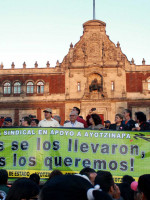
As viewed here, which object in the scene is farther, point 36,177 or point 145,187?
point 36,177

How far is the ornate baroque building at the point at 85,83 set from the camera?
30.6 m

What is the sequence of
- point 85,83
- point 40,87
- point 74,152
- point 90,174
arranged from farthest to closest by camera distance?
point 40,87 → point 85,83 → point 74,152 → point 90,174

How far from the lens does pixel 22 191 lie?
275 cm

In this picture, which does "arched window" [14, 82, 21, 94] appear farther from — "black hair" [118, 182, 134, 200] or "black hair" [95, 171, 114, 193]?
"black hair" [95, 171, 114, 193]

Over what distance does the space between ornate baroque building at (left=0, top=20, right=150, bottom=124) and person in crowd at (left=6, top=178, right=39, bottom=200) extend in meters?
27.6

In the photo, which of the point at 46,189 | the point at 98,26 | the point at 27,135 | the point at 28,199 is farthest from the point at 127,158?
the point at 98,26

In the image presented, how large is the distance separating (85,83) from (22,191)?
93.1ft

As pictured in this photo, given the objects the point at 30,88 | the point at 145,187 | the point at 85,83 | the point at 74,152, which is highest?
the point at 85,83

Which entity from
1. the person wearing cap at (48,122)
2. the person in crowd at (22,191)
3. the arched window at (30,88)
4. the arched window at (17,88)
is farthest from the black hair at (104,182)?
the arched window at (17,88)

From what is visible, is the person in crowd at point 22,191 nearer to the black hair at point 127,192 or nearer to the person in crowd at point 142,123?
the black hair at point 127,192

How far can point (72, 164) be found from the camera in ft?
21.6

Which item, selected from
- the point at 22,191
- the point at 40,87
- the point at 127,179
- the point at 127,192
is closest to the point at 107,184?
the point at 127,192

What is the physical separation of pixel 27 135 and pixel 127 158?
225 centimetres

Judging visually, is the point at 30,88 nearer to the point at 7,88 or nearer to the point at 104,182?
the point at 7,88
